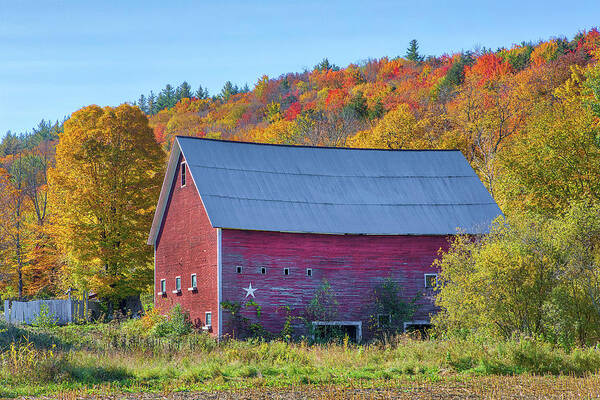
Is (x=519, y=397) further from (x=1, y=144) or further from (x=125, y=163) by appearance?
(x=1, y=144)

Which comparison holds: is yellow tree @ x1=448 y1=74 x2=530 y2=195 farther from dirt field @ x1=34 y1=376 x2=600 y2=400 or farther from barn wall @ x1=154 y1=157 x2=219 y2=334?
dirt field @ x1=34 y1=376 x2=600 y2=400

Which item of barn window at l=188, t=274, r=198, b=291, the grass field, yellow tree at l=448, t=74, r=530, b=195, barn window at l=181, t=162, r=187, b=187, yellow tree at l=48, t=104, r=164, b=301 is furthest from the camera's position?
yellow tree at l=448, t=74, r=530, b=195

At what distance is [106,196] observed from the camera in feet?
129

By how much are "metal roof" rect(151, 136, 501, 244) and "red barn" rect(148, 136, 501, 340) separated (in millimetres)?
53

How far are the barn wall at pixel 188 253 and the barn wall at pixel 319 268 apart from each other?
1.01 meters

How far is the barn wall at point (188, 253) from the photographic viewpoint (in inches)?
1209

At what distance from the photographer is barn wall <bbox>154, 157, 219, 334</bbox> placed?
3070 centimetres

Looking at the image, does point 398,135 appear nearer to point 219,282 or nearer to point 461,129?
point 461,129

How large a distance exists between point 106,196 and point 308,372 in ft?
74.4

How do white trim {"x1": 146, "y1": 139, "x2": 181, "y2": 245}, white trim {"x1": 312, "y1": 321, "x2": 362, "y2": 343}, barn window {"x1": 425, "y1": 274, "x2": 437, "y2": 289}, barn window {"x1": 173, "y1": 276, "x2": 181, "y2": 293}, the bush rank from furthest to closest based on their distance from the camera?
white trim {"x1": 146, "y1": 139, "x2": 181, "y2": 245} → barn window {"x1": 173, "y1": 276, "x2": 181, "y2": 293} → barn window {"x1": 425, "y1": 274, "x2": 437, "y2": 289} → the bush → white trim {"x1": 312, "y1": 321, "x2": 362, "y2": 343}

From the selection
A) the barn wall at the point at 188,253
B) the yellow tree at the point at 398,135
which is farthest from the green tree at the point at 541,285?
the yellow tree at the point at 398,135

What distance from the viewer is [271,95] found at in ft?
450

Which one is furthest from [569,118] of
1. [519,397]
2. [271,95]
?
[271,95]

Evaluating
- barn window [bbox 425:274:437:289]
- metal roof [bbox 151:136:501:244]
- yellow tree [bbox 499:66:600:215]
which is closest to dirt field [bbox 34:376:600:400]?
metal roof [bbox 151:136:501:244]
